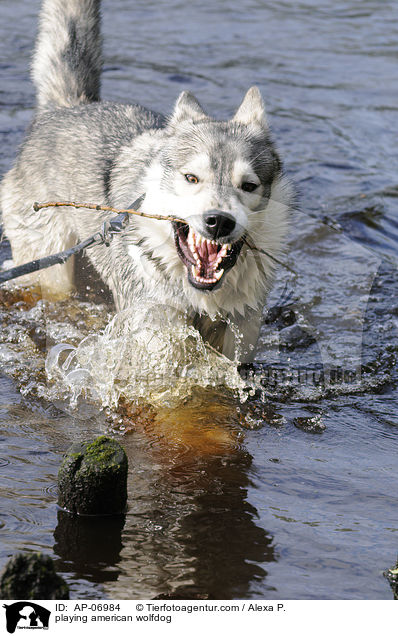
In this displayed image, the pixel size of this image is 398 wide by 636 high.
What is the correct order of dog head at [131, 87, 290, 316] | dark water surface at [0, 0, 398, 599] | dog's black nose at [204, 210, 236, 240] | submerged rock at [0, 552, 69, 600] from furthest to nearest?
dog head at [131, 87, 290, 316]
dog's black nose at [204, 210, 236, 240]
dark water surface at [0, 0, 398, 599]
submerged rock at [0, 552, 69, 600]

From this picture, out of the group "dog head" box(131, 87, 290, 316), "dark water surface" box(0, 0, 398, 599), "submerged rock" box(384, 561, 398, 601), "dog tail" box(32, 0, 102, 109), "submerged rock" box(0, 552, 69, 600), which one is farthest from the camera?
"dog tail" box(32, 0, 102, 109)

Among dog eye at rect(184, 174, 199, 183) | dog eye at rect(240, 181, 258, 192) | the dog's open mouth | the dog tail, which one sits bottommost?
the dog's open mouth

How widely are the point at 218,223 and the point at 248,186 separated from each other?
436 mm

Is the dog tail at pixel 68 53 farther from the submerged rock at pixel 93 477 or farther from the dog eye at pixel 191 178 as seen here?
the submerged rock at pixel 93 477

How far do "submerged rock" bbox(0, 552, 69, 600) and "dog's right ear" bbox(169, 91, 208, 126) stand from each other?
2.86 metres

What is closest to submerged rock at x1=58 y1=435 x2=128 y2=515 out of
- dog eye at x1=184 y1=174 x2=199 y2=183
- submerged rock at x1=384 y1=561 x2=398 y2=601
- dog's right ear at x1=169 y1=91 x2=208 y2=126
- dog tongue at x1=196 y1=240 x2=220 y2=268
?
submerged rock at x1=384 y1=561 x2=398 y2=601

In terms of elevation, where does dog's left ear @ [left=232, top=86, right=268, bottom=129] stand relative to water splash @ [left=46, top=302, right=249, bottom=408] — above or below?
above

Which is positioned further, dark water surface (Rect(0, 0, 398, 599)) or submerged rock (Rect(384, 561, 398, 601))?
dark water surface (Rect(0, 0, 398, 599))

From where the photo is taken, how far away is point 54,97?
589 cm

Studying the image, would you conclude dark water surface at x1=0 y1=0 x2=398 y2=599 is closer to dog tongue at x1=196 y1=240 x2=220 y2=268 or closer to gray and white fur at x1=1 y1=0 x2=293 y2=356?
gray and white fur at x1=1 y1=0 x2=293 y2=356

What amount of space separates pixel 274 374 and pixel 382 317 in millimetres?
1246

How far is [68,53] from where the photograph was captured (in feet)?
18.7

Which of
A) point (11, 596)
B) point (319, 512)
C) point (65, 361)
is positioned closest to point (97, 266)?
point (65, 361)

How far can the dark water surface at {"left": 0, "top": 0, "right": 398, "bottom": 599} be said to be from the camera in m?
3.04
